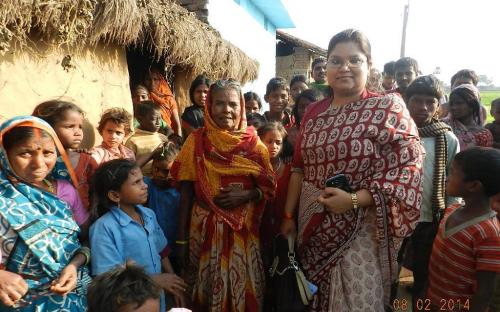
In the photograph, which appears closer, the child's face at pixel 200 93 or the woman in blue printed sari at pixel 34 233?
the woman in blue printed sari at pixel 34 233

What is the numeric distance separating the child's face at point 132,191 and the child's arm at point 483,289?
1.86 metres

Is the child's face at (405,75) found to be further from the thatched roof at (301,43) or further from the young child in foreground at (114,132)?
the thatched roof at (301,43)

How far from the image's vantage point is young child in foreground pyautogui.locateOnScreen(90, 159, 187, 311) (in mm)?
2145

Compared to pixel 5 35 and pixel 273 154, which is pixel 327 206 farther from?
pixel 5 35

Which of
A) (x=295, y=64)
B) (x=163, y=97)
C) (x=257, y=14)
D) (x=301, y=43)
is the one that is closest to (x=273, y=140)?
(x=163, y=97)

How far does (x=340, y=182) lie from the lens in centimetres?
200

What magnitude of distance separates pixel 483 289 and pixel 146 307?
1.68 meters

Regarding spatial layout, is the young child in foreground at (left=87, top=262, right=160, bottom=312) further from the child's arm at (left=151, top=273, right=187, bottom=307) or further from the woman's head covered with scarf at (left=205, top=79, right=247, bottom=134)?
the woman's head covered with scarf at (left=205, top=79, right=247, bottom=134)

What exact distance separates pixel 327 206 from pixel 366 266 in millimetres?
368

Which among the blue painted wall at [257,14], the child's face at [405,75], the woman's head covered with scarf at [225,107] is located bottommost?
the woman's head covered with scarf at [225,107]

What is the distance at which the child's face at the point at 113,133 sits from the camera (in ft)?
10.1

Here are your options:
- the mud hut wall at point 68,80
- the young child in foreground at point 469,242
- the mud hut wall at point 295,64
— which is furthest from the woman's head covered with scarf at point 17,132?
the mud hut wall at point 295,64

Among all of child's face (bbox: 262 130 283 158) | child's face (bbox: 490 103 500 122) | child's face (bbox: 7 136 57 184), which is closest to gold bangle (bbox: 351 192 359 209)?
child's face (bbox: 262 130 283 158)

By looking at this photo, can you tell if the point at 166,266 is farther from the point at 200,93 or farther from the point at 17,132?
the point at 200,93
